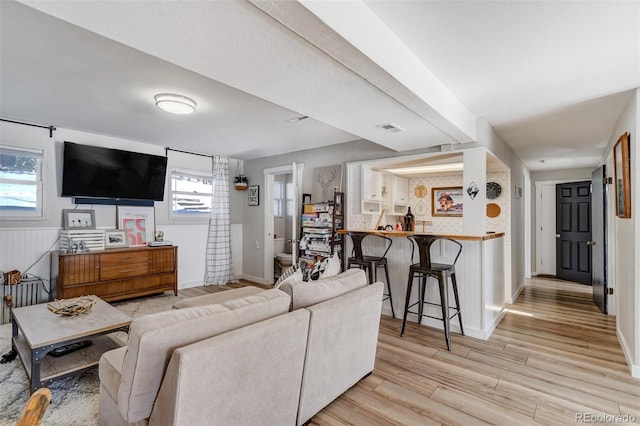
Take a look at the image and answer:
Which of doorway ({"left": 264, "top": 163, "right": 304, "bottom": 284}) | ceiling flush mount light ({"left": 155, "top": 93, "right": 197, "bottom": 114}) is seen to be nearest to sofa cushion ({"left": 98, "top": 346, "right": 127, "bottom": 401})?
ceiling flush mount light ({"left": 155, "top": 93, "right": 197, "bottom": 114})

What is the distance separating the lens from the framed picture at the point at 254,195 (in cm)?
595

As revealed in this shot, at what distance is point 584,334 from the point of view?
3422 mm

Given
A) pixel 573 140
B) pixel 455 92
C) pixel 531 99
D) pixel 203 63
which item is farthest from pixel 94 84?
pixel 573 140

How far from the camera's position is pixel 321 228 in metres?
4.69

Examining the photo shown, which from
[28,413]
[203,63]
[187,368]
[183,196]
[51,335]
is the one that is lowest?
→ [51,335]

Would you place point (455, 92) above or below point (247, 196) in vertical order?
above

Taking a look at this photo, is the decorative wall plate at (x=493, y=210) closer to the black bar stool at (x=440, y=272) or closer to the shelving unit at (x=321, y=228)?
the black bar stool at (x=440, y=272)

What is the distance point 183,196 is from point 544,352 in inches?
215

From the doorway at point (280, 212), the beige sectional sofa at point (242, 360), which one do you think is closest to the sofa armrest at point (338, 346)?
the beige sectional sofa at point (242, 360)

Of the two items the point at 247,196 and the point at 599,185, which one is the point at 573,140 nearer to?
the point at 599,185

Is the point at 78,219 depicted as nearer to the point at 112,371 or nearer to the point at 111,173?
the point at 111,173

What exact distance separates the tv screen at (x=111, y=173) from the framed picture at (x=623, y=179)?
568 cm

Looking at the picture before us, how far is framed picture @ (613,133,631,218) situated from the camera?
8.85 feet

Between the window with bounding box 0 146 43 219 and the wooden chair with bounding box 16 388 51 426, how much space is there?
14.4 feet
